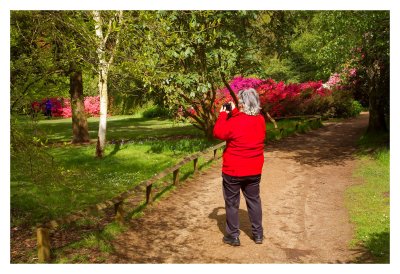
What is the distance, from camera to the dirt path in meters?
5.92

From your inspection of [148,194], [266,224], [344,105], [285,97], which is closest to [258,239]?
[266,224]

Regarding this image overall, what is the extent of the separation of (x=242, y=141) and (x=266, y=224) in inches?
87.9

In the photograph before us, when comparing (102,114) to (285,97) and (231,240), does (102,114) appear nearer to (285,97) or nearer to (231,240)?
(231,240)

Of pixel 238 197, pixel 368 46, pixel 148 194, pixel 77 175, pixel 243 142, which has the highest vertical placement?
pixel 368 46

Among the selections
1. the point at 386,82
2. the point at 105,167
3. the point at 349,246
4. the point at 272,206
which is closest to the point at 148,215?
the point at 272,206

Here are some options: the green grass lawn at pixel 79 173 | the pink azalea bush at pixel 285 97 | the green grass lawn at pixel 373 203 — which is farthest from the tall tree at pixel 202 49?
the pink azalea bush at pixel 285 97

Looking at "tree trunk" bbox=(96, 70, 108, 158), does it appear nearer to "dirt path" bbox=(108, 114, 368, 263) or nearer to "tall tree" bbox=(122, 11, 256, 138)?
"tall tree" bbox=(122, 11, 256, 138)

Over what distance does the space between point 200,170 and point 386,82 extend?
836 centimetres

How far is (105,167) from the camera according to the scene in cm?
1291

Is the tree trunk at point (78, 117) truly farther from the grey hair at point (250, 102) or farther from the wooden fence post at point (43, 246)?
the grey hair at point (250, 102)

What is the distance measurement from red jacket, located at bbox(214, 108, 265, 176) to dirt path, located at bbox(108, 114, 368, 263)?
4.21 feet

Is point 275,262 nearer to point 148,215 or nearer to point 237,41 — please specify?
point 148,215

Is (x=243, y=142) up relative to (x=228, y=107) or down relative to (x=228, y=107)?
down

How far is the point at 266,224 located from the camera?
724 centimetres
